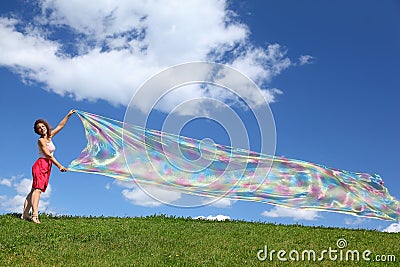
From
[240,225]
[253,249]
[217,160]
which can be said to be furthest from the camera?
[240,225]

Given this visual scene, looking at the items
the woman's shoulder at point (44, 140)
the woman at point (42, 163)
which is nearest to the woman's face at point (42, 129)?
the woman at point (42, 163)

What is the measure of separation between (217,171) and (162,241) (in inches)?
98.0

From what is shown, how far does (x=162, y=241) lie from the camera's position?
12422 mm

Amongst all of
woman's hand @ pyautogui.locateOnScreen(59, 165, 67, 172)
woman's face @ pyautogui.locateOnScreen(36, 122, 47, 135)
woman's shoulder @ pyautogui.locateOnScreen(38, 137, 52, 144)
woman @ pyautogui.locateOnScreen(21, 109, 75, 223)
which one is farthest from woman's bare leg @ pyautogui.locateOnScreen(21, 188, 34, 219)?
woman's face @ pyautogui.locateOnScreen(36, 122, 47, 135)

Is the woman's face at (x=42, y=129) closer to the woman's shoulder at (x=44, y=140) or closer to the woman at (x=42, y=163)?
the woman at (x=42, y=163)

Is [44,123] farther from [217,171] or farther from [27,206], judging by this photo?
[217,171]

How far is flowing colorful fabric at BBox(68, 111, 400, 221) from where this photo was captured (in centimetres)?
1323

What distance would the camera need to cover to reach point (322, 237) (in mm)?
13516

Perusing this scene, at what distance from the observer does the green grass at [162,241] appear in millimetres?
10695

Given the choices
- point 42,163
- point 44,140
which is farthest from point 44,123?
point 42,163

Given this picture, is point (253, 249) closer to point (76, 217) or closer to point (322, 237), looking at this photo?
point (322, 237)

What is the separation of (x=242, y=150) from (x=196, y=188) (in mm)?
1798

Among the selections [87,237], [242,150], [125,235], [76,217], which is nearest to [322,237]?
[242,150]

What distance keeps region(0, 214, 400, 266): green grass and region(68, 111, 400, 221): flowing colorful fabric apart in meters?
1.00
